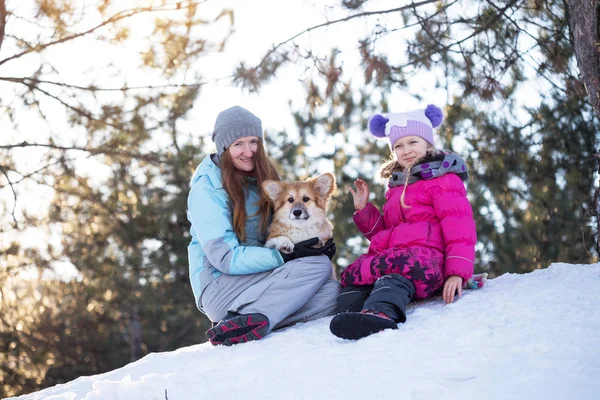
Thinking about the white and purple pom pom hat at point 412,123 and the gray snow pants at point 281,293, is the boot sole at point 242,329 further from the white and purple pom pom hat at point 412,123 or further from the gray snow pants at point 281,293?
the white and purple pom pom hat at point 412,123

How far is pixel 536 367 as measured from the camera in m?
2.81

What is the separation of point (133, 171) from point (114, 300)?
12.2 feet

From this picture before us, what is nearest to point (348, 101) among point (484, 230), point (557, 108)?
point (484, 230)

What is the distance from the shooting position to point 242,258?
4027 mm

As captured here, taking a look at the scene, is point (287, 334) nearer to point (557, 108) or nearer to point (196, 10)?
point (196, 10)

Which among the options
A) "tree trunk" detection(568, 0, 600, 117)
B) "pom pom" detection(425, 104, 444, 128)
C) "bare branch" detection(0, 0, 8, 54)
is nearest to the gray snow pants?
"pom pom" detection(425, 104, 444, 128)

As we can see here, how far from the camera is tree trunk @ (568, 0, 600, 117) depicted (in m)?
4.53

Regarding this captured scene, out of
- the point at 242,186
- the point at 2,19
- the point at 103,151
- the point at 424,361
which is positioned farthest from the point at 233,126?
the point at 2,19

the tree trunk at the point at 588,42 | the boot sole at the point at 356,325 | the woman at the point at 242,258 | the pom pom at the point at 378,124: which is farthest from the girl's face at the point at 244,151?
the tree trunk at the point at 588,42

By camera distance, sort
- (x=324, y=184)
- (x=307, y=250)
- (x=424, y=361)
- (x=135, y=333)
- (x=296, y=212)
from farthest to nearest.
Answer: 1. (x=135, y=333)
2. (x=324, y=184)
3. (x=296, y=212)
4. (x=307, y=250)
5. (x=424, y=361)

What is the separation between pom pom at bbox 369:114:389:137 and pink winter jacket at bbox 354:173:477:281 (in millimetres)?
466

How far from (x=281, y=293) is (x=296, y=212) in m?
0.70

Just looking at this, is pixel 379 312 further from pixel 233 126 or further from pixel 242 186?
pixel 233 126

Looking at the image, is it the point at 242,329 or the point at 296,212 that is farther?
the point at 296,212
